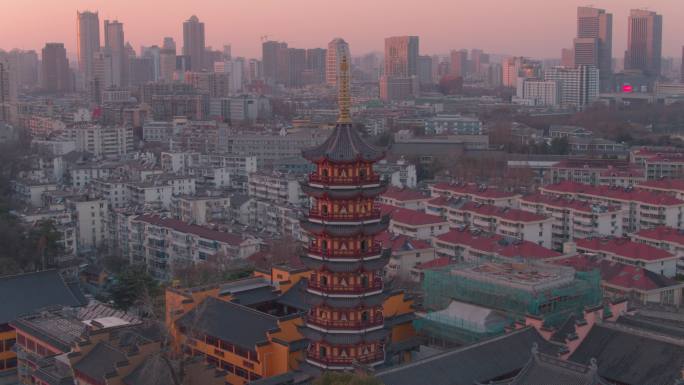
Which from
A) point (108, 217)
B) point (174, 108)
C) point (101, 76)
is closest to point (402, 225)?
point (108, 217)

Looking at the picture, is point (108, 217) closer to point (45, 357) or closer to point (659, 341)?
point (45, 357)

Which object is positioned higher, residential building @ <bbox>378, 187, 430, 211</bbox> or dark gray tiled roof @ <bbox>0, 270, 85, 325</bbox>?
residential building @ <bbox>378, 187, 430, 211</bbox>

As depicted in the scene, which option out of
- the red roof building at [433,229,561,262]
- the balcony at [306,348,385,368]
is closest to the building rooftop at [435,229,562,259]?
the red roof building at [433,229,561,262]

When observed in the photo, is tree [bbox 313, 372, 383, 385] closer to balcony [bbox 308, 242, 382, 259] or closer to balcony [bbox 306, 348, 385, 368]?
balcony [bbox 306, 348, 385, 368]

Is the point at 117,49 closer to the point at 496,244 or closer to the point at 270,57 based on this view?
the point at 270,57

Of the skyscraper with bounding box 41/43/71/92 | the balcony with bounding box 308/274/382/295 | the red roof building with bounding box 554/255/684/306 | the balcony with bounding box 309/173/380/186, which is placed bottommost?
the red roof building with bounding box 554/255/684/306

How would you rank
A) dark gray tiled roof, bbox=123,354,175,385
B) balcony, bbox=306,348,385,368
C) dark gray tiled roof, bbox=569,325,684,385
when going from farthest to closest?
balcony, bbox=306,348,385,368
dark gray tiled roof, bbox=123,354,175,385
dark gray tiled roof, bbox=569,325,684,385

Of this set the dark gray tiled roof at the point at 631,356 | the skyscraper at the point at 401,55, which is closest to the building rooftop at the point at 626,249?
the dark gray tiled roof at the point at 631,356

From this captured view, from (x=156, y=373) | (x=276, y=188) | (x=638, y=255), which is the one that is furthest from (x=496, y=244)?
(x=156, y=373)
